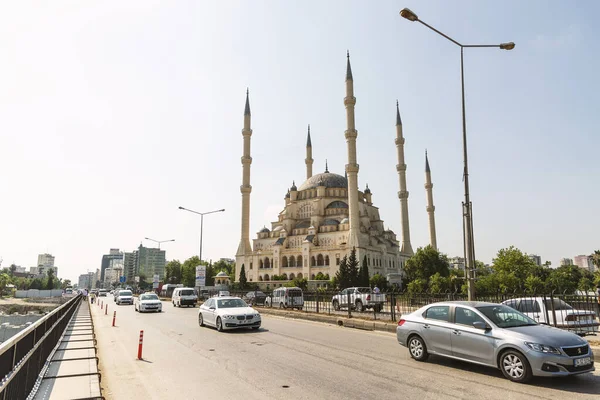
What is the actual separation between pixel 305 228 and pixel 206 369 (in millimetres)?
74705

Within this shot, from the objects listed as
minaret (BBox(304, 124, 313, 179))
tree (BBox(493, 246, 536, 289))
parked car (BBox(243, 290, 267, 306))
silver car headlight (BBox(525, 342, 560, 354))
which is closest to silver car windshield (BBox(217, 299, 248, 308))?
silver car headlight (BBox(525, 342, 560, 354))

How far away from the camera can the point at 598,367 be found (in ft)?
27.7

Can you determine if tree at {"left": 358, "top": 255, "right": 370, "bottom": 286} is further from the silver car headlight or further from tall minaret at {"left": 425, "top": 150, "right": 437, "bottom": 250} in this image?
the silver car headlight

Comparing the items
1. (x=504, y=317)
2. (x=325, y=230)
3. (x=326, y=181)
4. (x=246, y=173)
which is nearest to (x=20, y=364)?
(x=504, y=317)

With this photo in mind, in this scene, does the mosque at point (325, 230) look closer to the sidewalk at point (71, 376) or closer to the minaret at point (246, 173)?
the minaret at point (246, 173)

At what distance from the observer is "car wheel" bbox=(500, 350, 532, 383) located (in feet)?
22.7

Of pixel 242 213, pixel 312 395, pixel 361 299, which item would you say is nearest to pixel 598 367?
pixel 312 395

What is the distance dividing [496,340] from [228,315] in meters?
9.80

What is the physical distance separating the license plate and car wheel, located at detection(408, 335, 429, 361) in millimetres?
2885

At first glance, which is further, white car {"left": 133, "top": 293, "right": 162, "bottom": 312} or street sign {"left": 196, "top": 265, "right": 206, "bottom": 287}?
street sign {"left": 196, "top": 265, "right": 206, "bottom": 287}

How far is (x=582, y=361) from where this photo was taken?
22.5 feet

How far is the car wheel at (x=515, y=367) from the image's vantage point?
6933 millimetres

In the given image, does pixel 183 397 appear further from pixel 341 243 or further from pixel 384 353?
pixel 341 243

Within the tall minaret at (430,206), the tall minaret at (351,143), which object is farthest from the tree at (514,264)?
the tall minaret at (430,206)
